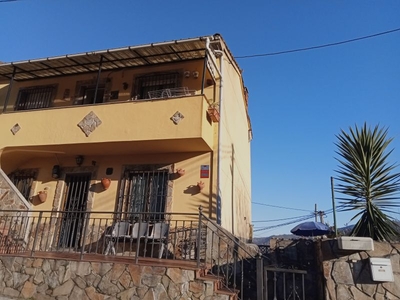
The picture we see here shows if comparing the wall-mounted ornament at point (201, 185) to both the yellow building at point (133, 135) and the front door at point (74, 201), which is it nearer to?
the yellow building at point (133, 135)

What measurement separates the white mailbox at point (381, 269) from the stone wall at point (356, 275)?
91mm

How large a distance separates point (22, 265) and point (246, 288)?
445cm

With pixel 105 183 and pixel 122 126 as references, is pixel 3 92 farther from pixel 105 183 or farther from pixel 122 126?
pixel 122 126

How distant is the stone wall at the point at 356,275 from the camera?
13.8ft

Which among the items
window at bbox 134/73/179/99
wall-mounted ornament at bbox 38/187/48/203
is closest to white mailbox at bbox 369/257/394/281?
window at bbox 134/73/179/99

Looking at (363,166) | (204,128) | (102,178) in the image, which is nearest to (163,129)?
(204,128)

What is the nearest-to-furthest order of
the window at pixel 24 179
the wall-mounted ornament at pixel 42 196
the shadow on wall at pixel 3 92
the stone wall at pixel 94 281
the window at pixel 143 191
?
the stone wall at pixel 94 281, the window at pixel 143 191, the wall-mounted ornament at pixel 42 196, the window at pixel 24 179, the shadow on wall at pixel 3 92

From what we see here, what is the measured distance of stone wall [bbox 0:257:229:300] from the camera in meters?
4.78

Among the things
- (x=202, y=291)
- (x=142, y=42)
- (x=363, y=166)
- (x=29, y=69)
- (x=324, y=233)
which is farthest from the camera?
(x=324, y=233)

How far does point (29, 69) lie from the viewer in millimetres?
9688

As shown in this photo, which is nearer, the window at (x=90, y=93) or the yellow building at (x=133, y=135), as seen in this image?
the yellow building at (x=133, y=135)

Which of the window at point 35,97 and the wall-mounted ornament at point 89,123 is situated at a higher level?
the window at point 35,97

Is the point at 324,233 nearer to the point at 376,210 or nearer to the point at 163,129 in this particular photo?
the point at 376,210

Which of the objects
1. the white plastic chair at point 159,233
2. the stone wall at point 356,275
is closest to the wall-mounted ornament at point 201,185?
the white plastic chair at point 159,233
